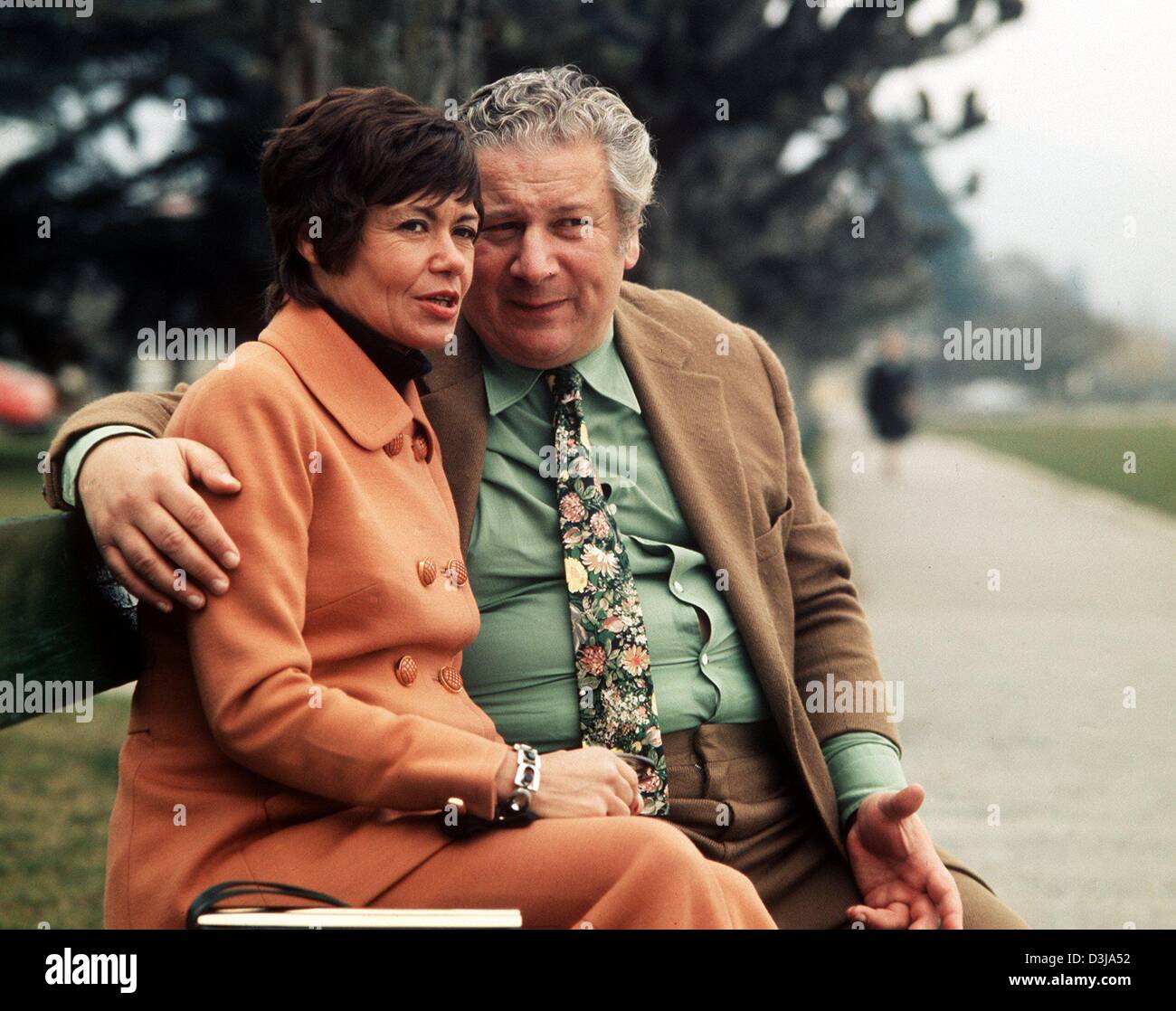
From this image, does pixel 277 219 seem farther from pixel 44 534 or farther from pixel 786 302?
pixel 786 302

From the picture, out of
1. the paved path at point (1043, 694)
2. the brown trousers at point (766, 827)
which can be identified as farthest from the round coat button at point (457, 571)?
the paved path at point (1043, 694)

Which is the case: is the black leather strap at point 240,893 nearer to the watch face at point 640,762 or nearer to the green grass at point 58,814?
the watch face at point 640,762

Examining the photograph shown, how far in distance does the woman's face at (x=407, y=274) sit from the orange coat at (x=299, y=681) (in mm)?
80

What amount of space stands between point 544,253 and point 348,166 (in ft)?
2.05

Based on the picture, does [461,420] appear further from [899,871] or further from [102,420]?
[899,871]

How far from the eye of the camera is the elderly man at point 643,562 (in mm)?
2682

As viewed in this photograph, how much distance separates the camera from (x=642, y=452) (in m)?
2.92

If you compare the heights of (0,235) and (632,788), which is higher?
(0,235)

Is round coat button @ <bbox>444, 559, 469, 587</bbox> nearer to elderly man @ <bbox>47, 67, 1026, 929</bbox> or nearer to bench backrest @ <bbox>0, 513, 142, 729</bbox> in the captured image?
elderly man @ <bbox>47, 67, 1026, 929</bbox>

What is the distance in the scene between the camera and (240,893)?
6.58ft

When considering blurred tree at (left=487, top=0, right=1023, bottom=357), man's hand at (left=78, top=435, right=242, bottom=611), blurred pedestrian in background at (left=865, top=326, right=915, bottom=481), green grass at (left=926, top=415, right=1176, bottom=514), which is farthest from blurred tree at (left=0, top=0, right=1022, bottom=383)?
green grass at (left=926, top=415, right=1176, bottom=514)

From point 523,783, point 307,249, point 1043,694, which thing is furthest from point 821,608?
point 1043,694
